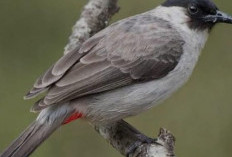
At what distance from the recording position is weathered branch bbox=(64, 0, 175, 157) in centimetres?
620

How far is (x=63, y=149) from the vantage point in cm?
815

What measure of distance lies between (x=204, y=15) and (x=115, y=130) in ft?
3.57

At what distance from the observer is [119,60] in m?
6.76

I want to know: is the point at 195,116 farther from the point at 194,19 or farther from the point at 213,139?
the point at 194,19

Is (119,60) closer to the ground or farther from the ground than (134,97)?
farther from the ground

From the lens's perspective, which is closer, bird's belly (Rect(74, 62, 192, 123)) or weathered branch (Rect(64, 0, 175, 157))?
weathered branch (Rect(64, 0, 175, 157))

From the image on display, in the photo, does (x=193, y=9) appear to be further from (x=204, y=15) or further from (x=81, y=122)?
(x=81, y=122)

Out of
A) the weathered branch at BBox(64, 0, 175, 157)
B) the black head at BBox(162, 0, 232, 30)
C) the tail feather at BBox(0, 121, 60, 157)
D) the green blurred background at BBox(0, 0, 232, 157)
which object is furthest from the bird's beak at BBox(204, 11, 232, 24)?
the tail feather at BBox(0, 121, 60, 157)

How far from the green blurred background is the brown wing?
1373 millimetres

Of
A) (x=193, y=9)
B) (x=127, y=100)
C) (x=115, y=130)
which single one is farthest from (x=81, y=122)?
(x=193, y=9)

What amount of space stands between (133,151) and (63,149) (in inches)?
63.4

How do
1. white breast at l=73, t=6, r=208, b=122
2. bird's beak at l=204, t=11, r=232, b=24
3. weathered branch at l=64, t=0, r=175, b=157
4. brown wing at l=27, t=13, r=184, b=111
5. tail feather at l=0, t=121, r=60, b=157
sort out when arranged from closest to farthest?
weathered branch at l=64, t=0, r=175, b=157
tail feather at l=0, t=121, r=60, b=157
brown wing at l=27, t=13, r=184, b=111
white breast at l=73, t=6, r=208, b=122
bird's beak at l=204, t=11, r=232, b=24

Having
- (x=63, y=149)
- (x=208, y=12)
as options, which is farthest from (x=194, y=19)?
(x=63, y=149)

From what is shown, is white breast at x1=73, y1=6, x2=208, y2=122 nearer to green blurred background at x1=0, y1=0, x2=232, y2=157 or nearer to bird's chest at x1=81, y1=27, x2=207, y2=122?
bird's chest at x1=81, y1=27, x2=207, y2=122
